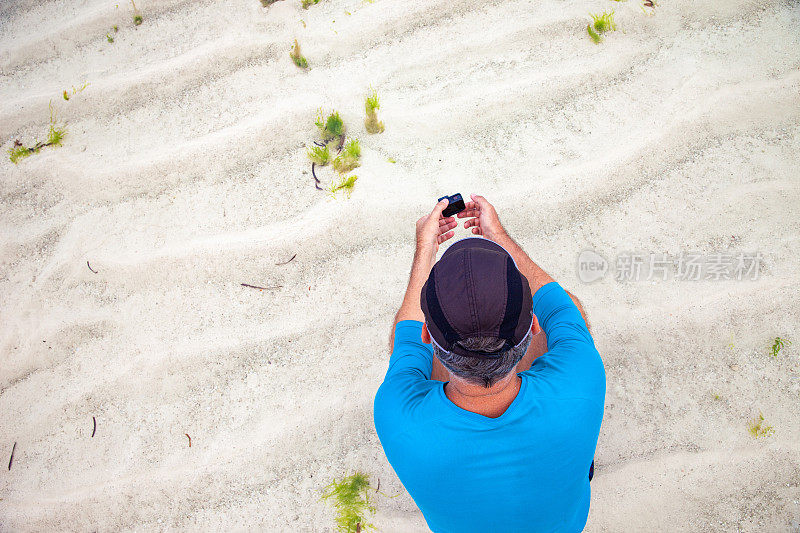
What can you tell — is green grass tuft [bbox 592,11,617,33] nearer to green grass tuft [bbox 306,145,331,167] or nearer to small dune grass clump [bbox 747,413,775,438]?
green grass tuft [bbox 306,145,331,167]

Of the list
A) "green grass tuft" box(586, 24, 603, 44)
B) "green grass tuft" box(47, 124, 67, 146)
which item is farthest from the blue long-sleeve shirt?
"green grass tuft" box(47, 124, 67, 146)

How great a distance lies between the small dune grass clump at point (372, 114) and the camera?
7.90 ft

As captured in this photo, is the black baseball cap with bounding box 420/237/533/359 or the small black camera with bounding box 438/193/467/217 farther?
the small black camera with bounding box 438/193/467/217

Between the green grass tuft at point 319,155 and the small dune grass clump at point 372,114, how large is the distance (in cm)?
26

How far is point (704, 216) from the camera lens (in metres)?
2.30

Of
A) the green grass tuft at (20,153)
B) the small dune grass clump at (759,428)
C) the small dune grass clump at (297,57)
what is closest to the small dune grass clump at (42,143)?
the green grass tuft at (20,153)

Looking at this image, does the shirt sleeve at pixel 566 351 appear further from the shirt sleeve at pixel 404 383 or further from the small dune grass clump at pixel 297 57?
the small dune grass clump at pixel 297 57

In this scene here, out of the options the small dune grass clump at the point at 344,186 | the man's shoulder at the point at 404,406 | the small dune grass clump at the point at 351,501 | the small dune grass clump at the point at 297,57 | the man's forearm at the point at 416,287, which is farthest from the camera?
the small dune grass clump at the point at 297,57

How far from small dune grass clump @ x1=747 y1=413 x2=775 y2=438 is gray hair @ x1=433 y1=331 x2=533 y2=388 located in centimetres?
157

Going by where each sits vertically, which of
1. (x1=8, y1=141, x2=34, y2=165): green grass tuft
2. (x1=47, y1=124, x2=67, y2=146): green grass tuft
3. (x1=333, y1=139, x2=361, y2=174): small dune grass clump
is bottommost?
(x1=333, y1=139, x2=361, y2=174): small dune grass clump

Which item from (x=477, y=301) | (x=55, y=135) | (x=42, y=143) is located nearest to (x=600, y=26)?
(x=477, y=301)

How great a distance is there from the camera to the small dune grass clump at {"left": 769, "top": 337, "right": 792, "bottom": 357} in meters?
2.13

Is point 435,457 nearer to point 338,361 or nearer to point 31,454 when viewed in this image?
point 338,361

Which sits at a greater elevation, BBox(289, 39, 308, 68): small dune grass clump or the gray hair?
BBox(289, 39, 308, 68): small dune grass clump
